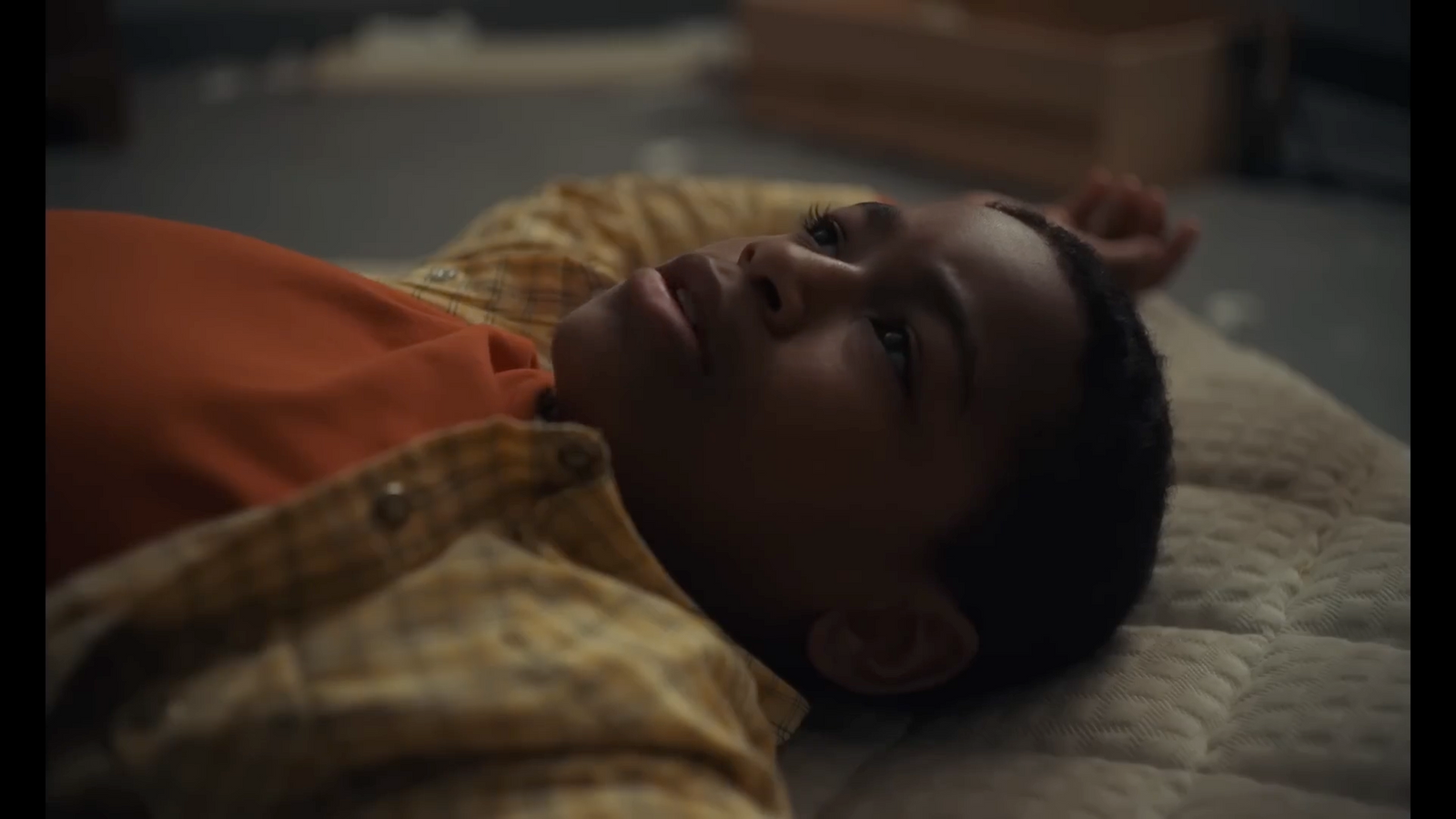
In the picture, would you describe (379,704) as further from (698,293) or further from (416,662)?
(698,293)

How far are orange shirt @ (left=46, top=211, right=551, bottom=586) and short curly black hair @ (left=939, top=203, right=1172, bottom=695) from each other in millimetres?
279

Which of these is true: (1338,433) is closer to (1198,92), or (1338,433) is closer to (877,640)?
(877,640)

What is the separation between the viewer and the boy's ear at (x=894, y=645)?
71 cm

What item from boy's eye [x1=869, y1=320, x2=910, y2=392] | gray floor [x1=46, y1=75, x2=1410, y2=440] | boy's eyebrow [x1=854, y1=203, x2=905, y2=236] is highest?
boy's eyebrow [x1=854, y1=203, x2=905, y2=236]

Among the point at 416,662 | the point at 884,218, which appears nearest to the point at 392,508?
the point at 416,662

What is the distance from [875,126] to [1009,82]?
290mm

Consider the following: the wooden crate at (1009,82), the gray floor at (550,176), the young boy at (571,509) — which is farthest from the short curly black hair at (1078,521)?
the wooden crate at (1009,82)

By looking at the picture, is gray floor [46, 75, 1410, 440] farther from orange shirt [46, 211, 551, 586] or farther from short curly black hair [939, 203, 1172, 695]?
orange shirt [46, 211, 551, 586]

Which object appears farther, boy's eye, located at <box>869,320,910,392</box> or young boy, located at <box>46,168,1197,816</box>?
boy's eye, located at <box>869,320,910,392</box>

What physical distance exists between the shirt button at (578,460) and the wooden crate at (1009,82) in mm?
1350

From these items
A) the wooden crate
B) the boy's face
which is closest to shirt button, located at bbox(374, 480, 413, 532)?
the boy's face

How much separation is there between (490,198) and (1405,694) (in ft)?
4.88

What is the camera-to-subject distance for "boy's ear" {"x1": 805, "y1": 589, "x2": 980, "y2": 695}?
0.71m
